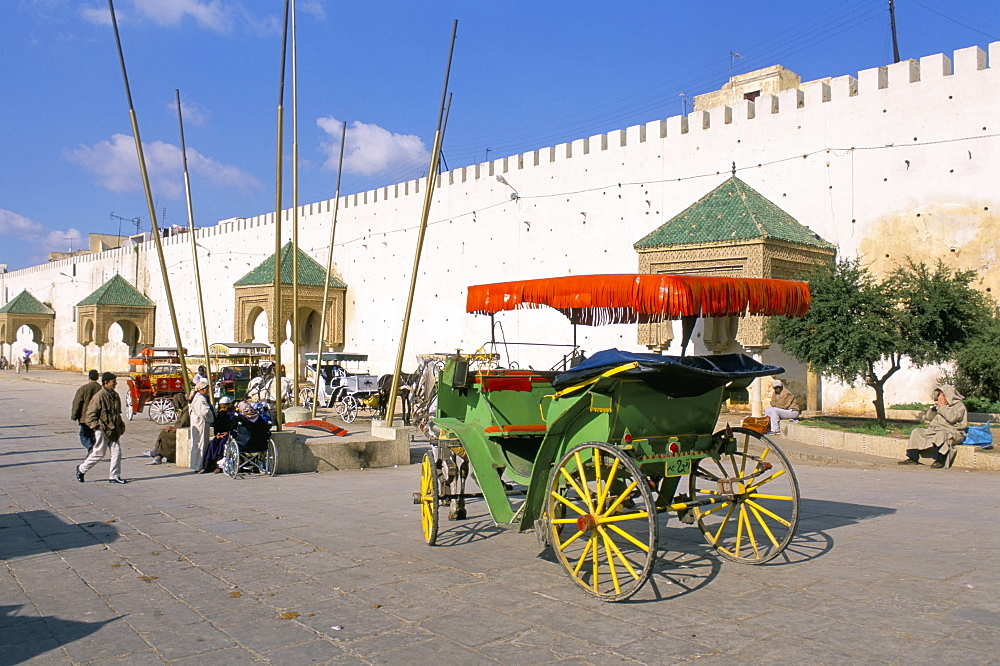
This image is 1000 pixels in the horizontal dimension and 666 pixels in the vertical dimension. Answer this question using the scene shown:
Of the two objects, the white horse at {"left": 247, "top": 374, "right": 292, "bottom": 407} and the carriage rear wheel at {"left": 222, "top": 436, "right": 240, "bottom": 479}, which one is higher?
the white horse at {"left": 247, "top": 374, "right": 292, "bottom": 407}

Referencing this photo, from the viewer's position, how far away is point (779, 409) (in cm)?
1305

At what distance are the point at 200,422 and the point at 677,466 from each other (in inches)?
256

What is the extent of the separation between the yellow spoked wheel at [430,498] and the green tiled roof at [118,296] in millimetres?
36836

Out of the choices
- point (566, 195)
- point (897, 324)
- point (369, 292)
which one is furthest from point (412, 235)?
point (897, 324)

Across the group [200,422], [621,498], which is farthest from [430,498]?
[200,422]

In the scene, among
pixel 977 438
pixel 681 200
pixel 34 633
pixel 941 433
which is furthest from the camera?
pixel 681 200

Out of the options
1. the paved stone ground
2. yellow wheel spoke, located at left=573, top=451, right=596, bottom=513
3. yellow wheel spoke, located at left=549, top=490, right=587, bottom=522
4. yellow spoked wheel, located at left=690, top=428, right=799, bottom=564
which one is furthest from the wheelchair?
yellow wheel spoke, located at left=573, top=451, right=596, bottom=513

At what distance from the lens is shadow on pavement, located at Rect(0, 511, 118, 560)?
5109mm

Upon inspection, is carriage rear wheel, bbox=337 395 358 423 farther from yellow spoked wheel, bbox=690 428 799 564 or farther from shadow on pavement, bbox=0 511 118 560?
yellow spoked wheel, bbox=690 428 799 564

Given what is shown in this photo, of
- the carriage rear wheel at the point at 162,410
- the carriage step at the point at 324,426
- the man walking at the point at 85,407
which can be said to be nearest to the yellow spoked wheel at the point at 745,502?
the carriage step at the point at 324,426

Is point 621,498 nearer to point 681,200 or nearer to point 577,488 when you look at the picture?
point 577,488

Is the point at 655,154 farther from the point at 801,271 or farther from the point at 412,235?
the point at 412,235

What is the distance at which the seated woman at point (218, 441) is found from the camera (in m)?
9.07

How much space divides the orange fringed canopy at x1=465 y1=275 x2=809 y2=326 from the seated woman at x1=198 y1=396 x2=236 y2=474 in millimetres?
4950
